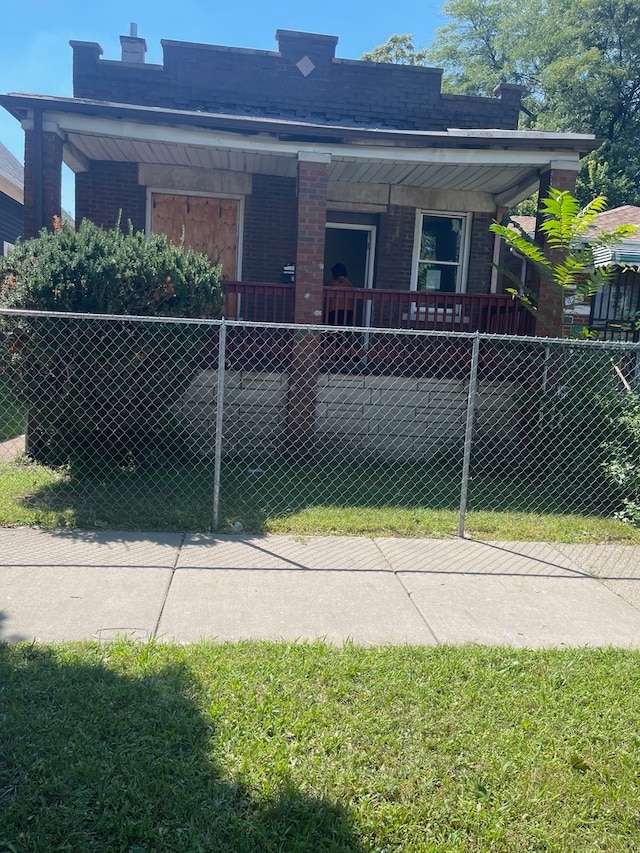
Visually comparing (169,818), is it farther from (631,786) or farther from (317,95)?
(317,95)

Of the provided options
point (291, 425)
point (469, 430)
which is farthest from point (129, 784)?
point (291, 425)

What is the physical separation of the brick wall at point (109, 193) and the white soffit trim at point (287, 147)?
1.93 meters

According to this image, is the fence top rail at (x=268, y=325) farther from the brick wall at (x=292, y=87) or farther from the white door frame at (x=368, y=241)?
the brick wall at (x=292, y=87)

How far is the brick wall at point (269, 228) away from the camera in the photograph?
10703mm

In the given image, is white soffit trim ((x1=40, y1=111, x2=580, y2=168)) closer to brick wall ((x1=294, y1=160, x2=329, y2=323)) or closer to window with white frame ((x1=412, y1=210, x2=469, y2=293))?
brick wall ((x1=294, y1=160, x2=329, y2=323))

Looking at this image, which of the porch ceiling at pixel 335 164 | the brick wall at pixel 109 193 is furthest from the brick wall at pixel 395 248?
the brick wall at pixel 109 193

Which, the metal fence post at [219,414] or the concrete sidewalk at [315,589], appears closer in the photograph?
the concrete sidewalk at [315,589]

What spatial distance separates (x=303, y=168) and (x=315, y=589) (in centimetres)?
597

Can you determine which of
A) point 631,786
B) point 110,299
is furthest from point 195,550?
point 631,786

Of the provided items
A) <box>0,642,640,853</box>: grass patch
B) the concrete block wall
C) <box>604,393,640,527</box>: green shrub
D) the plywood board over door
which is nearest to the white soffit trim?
the plywood board over door

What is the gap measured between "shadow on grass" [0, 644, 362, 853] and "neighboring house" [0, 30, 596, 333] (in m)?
6.35

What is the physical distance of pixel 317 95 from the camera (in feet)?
39.0

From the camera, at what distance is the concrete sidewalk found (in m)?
3.87

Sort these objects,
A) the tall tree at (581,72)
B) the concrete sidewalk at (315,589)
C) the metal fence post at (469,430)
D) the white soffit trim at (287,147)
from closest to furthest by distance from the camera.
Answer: the concrete sidewalk at (315,589) → the metal fence post at (469,430) → the white soffit trim at (287,147) → the tall tree at (581,72)
